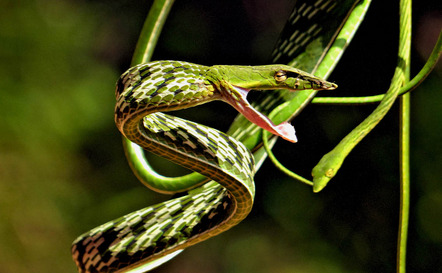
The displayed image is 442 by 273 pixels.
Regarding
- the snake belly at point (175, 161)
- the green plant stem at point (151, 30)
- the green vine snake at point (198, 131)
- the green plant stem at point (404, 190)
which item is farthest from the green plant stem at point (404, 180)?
the green plant stem at point (151, 30)

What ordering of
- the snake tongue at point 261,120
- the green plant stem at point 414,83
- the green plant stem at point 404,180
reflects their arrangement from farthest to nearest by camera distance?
the green plant stem at point 404,180 → the green plant stem at point 414,83 → the snake tongue at point 261,120

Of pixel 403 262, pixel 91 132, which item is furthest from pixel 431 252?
pixel 91 132

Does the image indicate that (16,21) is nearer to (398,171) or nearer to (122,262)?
(122,262)

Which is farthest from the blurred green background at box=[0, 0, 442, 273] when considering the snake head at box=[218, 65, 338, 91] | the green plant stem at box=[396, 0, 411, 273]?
the snake head at box=[218, 65, 338, 91]

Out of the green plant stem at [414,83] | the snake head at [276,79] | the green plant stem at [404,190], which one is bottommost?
the green plant stem at [404,190]

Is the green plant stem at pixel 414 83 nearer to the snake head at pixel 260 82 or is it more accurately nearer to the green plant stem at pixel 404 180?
the green plant stem at pixel 404 180

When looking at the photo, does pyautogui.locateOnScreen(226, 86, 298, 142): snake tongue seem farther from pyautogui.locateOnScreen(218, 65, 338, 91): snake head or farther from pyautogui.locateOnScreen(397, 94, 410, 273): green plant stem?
pyautogui.locateOnScreen(397, 94, 410, 273): green plant stem
